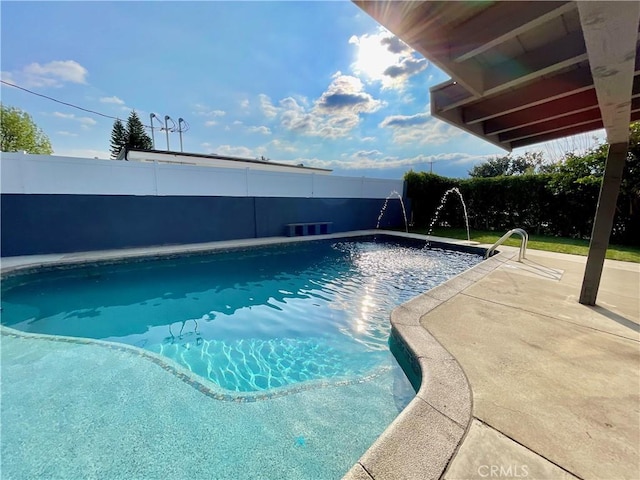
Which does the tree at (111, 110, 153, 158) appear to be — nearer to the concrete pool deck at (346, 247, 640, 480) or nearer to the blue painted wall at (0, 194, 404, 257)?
the blue painted wall at (0, 194, 404, 257)

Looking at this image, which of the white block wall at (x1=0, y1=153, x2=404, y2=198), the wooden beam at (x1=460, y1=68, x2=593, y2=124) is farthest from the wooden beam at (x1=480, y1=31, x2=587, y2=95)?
the white block wall at (x1=0, y1=153, x2=404, y2=198)

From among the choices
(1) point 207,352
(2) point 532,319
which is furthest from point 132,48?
(2) point 532,319

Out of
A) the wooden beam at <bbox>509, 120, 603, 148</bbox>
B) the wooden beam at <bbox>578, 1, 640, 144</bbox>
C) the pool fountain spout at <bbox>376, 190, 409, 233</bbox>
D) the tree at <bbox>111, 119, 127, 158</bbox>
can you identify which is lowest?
the pool fountain spout at <bbox>376, 190, 409, 233</bbox>

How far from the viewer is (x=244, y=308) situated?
4391 millimetres

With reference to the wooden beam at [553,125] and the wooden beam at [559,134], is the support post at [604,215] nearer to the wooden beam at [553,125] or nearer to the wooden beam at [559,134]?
the wooden beam at [553,125]

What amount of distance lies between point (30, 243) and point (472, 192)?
1532cm

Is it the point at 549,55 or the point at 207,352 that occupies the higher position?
the point at 549,55

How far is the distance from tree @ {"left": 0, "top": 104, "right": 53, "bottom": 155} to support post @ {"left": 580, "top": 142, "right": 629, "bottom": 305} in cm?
3562

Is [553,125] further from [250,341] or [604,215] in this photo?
[250,341]

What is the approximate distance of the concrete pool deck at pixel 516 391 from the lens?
4.07 ft

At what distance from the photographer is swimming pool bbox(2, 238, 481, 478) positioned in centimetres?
182

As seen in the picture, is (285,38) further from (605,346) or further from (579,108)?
(605,346)

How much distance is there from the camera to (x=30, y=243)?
6.86 metres

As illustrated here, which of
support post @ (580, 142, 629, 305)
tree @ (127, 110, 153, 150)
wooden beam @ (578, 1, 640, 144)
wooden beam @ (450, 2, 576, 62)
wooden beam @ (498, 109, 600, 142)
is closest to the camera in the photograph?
wooden beam @ (578, 1, 640, 144)
